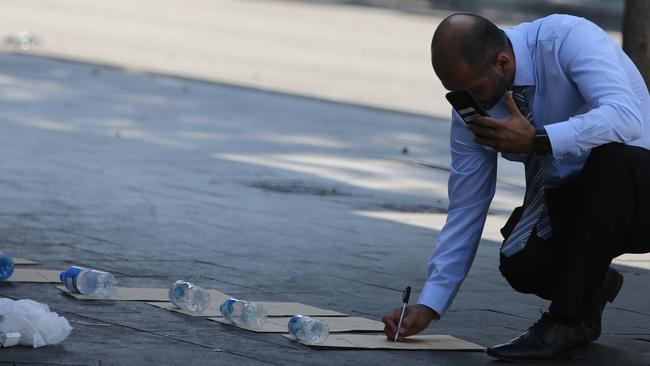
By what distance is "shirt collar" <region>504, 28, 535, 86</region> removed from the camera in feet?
13.5

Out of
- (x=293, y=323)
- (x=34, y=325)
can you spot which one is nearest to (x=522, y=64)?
(x=293, y=323)

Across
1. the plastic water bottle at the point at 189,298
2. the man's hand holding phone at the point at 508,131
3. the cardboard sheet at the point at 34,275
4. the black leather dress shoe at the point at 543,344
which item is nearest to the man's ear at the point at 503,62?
the man's hand holding phone at the point at 508,131

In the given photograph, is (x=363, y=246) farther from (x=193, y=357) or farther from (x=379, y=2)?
(x=379, y=2)

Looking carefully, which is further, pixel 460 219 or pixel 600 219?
pixel 460 219

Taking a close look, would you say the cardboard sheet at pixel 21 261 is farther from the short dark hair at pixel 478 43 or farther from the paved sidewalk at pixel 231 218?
the short dark hair at pixel 478 43

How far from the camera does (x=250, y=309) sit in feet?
14.8

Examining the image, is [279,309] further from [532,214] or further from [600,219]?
[600,219]

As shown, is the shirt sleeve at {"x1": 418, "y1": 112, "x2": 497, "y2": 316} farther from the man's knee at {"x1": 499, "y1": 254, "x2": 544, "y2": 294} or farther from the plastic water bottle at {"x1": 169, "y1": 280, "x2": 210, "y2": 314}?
the plastic water bottle at {"x1": 169, "y1": 280, "x2": 210, "y2": 314}

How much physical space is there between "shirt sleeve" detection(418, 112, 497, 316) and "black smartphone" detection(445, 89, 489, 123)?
0.43 meters

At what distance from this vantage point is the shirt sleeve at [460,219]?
4344 millimetres

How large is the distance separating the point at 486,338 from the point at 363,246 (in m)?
1.95

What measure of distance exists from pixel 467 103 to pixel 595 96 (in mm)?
392

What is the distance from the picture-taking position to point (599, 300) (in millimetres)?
4508

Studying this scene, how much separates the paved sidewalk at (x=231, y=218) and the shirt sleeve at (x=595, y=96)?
730 millimetres
